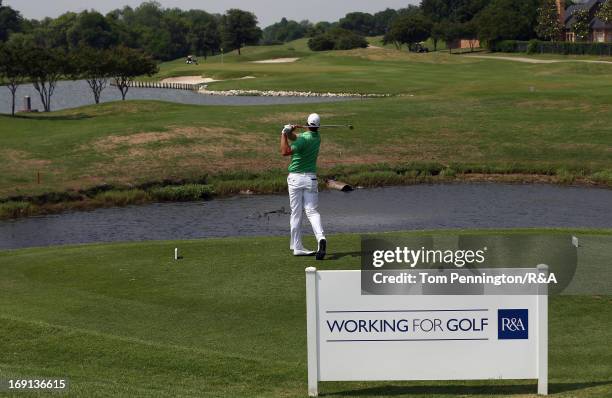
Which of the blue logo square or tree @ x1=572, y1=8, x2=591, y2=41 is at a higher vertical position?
tree @ x1=572, y1=8, x2=591, y2=41

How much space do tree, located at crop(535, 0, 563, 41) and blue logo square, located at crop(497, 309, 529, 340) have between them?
14958 cm

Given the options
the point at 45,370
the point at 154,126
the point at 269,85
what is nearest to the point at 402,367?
the point at 45,370

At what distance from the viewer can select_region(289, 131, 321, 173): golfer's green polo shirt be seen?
1764cm

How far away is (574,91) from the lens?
64.2m

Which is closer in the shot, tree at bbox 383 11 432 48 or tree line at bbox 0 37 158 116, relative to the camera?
tree line at bbox 0 37 158 116

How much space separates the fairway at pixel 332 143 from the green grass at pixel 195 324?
838 inches

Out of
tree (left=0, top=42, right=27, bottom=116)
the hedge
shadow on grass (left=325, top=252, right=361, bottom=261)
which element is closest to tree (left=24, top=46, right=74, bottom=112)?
tree (left=0, top=42, right=27, bottom=116)

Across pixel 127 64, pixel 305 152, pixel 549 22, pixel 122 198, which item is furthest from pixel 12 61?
pixel 549 22

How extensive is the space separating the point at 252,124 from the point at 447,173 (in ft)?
41.7

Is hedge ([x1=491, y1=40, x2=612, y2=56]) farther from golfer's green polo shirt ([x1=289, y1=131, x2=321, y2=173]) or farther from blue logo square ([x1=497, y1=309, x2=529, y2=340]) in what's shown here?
blue logo square ([x1=497, y1=309, x2=529, y2=340])

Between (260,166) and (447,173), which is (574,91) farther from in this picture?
(260,166)

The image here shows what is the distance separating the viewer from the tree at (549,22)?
154375 mm

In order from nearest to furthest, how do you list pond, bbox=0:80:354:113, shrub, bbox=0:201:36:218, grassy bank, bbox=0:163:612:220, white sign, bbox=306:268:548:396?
white sign, bbox=306:268:548:396
shrub, bbox=0:201:36:218
grassy bank, bbox=0:163:612:220
pond, bbox=0:80:354:113

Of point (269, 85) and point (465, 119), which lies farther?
point (269, 85)
